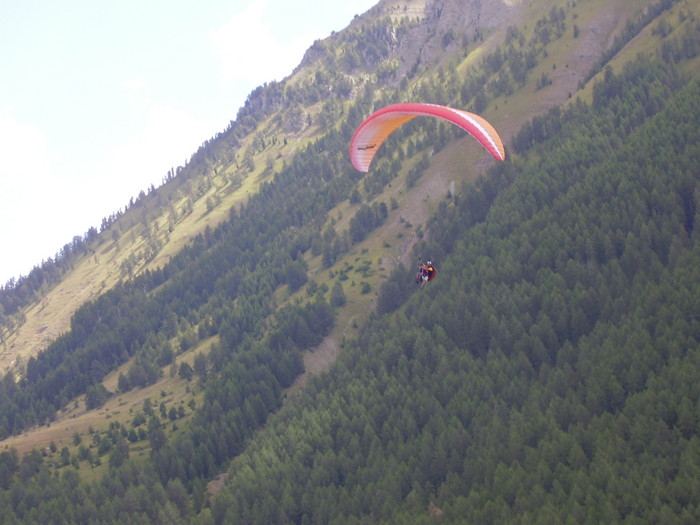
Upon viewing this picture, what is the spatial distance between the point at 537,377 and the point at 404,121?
47.3 metres

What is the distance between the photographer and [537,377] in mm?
124062

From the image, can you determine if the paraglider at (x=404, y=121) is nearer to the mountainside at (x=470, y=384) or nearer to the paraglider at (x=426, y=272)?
the paraglider at (x=426, y=272)

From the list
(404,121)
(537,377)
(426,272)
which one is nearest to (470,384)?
(537,377)

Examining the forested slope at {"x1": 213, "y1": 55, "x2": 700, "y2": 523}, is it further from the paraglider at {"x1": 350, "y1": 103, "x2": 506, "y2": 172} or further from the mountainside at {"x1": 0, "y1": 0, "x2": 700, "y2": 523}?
the paraglider at {"x1": 350, "y1": 103, "x2": 506, "y2": 172}

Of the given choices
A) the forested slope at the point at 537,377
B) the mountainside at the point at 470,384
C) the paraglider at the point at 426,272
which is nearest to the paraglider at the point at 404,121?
the paraglider at the point at 426,272

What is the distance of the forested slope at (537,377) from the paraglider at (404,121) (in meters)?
32.6

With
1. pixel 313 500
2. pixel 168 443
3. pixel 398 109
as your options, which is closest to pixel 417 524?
pixel 313 500

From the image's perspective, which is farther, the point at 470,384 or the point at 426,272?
the point at 470,384

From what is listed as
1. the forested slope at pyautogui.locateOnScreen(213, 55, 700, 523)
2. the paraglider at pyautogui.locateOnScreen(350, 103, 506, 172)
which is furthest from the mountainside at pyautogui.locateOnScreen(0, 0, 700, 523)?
the paraglider at pyautogui.locateOnScreen(350, 103, 506, 172)

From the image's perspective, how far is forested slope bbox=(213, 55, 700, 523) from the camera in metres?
94.9

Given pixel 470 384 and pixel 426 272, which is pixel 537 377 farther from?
pixel 426 272

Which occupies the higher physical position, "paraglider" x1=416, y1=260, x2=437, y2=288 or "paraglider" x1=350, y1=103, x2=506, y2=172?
"paraglider" x1=350, y1=103, x2=506, y2=172

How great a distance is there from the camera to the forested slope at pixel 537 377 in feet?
311

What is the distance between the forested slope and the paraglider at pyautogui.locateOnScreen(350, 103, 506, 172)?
32.6m
